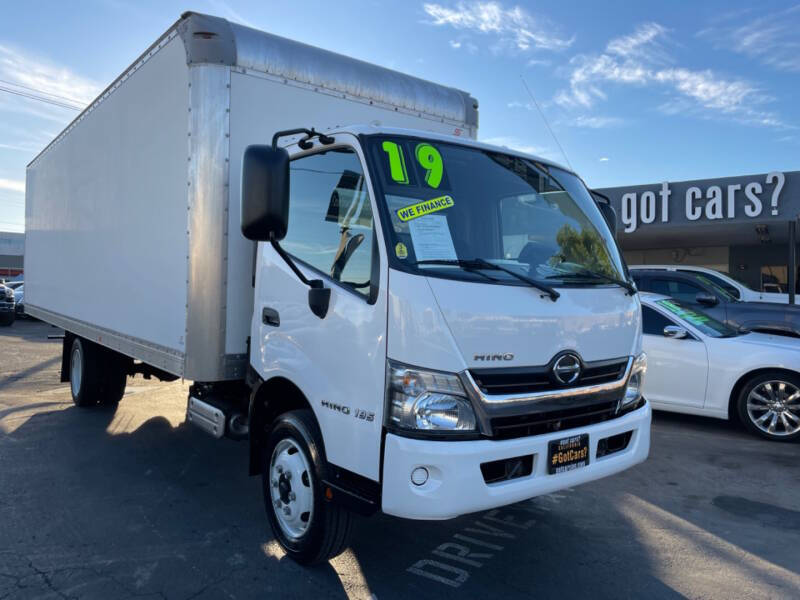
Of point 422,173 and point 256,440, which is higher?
point 422,173

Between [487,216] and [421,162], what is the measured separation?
49cm

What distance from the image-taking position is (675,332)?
24.0ft

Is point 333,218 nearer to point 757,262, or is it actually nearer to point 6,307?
point 6,307

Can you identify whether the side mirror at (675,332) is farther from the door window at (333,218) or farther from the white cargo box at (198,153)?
the door window at (333,218)

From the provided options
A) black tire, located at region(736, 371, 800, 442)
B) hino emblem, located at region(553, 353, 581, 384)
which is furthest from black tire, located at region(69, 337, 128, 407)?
black tire, located at region(736, 371, 800, 442)

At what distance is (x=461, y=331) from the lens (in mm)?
2930

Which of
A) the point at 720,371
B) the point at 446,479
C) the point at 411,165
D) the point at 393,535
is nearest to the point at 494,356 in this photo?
the point at 446,479

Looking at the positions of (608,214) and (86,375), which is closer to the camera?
(608,214)

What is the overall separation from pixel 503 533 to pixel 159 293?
3094mm

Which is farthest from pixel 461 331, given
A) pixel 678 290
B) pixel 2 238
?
pixel 2 238

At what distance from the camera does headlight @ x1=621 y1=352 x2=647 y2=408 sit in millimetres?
3694

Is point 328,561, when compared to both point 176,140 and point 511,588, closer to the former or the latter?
point 511,588

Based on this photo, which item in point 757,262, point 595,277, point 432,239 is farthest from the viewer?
point 757,262

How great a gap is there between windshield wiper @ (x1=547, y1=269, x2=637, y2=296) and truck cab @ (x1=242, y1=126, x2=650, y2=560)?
0.01 meters
